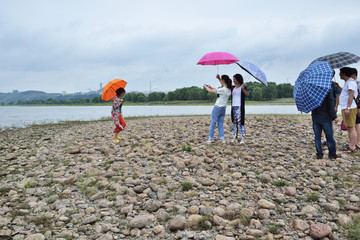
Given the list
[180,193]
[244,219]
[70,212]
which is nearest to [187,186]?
[180,193]

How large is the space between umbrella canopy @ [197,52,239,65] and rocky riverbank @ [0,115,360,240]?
318 centimetres

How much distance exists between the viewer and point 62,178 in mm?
6828

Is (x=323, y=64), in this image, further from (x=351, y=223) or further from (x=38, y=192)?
(x=38, y=192)

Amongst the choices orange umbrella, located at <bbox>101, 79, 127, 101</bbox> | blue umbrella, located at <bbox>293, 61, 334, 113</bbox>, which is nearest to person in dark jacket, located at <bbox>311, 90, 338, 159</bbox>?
blue umbrella, located at <bbox>293, 61, 334, 113</bbox>

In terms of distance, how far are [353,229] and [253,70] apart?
17.9 feet

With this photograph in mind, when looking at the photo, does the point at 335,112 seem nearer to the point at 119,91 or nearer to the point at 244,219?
the point at 244,219

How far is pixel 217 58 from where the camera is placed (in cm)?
854

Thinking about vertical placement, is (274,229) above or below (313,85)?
below

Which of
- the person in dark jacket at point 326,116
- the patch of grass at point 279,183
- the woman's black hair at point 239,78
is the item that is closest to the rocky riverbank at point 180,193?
the patch of grass at point 279,183

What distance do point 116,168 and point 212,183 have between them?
10.1 ft

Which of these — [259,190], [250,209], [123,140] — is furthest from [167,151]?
[250,209]

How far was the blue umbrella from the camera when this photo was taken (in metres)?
6.81

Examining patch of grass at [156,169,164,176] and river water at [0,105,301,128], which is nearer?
patch of grass at [156,169,164,176]

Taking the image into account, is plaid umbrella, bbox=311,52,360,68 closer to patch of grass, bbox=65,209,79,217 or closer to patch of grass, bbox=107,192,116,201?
patch of grass, bbox=107,192,116,201
